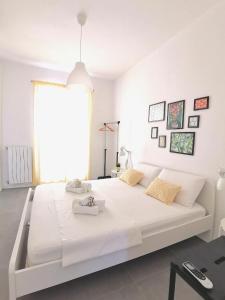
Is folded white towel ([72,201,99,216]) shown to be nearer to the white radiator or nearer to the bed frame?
the bed frame

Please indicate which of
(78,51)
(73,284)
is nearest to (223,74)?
(78,51)

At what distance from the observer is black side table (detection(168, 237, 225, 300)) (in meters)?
0.88

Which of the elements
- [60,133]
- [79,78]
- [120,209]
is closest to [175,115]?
[79,78]

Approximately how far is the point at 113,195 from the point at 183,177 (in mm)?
967

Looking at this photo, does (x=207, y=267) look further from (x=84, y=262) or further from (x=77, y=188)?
(x=77, y=188)

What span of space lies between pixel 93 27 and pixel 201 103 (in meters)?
1.81

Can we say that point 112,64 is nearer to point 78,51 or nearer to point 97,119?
point 78,51

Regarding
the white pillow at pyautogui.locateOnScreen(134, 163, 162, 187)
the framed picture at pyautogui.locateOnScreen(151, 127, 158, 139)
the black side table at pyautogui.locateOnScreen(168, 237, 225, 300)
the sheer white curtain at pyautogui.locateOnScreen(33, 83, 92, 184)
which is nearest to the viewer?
the black side table at pyautogui.locateOnScreen(168, 237, 225, 300)

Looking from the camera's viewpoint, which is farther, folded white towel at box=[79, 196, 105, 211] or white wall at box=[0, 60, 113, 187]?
white wall at box=[0, 60, 113, 187]

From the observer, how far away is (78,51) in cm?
312

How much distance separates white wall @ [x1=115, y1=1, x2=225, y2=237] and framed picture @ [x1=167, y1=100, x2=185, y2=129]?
3.2 inches

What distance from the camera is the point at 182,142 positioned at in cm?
248

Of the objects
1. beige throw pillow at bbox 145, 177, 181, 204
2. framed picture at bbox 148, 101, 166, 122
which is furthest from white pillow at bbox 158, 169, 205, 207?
framed picture at bbox 148, 101, 166, 122

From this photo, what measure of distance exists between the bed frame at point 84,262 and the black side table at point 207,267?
1.77ft
